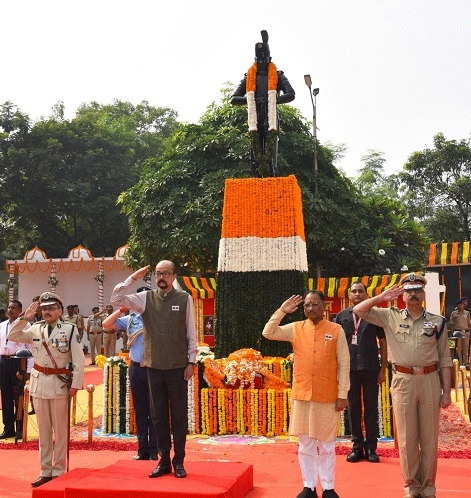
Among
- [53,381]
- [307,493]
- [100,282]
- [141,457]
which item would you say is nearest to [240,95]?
[141,457]

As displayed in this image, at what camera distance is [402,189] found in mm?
33250

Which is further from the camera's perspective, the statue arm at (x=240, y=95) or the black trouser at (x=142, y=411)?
the statue arm at (x=240, y=95)

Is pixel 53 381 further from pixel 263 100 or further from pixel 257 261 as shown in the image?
pixel 263 100

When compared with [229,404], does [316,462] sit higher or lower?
higher

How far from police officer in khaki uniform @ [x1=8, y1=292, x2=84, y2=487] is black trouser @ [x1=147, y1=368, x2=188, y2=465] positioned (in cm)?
73

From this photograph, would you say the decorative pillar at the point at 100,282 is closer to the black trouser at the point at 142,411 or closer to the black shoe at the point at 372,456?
the black trouser at the point at 142,411

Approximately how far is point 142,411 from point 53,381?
149cm

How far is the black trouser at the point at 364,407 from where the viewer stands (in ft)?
20.7

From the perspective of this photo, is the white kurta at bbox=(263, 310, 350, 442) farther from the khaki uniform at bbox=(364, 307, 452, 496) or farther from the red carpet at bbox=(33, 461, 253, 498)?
the red carpet at bbox=(33, 461, 253, 498)

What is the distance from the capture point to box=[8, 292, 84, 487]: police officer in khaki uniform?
216 inches

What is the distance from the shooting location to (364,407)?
21.4 ft

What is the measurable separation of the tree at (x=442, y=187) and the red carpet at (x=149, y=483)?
25629mm

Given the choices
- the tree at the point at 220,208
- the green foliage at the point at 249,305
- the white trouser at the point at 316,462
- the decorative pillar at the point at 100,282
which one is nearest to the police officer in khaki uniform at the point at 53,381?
the white trouser at the point at 316,462

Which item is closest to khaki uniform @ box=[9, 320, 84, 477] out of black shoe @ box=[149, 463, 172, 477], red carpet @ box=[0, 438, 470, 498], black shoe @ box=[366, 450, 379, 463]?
red carpet @ box=[0, 438, 470, 498]
